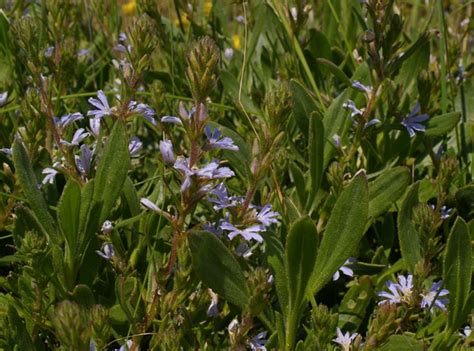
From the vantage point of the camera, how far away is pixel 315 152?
2262 mm

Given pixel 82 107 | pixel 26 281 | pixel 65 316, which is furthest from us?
pixel 82 107

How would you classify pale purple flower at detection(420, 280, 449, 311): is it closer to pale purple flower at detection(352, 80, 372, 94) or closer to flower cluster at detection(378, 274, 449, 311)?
flower cluster at detection(378, 274, 449, 311)

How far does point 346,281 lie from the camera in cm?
241

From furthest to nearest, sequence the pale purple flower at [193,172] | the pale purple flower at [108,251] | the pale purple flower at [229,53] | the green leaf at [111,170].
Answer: the pale purple flower at [229,53]
the pale purple flower at [108,251]
the green leaf at [111,170]
the pale purple flower at [193,172]

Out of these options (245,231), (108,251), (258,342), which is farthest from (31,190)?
(258,342)

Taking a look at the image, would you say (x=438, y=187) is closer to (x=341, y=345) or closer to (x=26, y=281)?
(x=341, y=345)

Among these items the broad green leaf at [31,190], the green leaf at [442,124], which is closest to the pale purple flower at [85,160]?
the broad green leaf at [31,190]

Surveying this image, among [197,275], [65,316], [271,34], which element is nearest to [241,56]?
[271,34]

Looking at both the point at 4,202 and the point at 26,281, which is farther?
the point at 4,202

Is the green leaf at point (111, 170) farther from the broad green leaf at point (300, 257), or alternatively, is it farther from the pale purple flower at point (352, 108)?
the pale purple flower at point (352, 108)

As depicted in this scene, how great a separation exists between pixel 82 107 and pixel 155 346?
1.32 metres

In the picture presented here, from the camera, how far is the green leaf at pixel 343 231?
196 cm

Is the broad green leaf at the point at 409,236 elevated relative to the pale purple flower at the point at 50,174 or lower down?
Answer: lower down

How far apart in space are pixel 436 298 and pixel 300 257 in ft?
1.34
